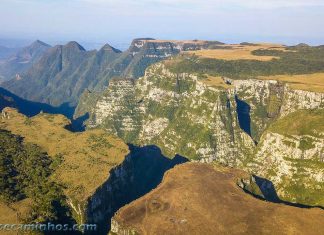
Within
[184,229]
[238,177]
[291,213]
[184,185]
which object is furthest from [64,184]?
[291,213]

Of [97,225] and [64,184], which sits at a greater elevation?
[64,184]

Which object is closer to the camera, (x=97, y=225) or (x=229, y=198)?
(x=229, y=198)

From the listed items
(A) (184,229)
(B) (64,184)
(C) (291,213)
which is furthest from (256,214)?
(B) (64,184)

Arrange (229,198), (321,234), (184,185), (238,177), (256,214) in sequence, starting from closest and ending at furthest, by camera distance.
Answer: (321,234) < (256,214) < (229,198) < (184,185) < (238,177)

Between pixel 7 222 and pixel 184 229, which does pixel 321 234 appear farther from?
pixel 7 222

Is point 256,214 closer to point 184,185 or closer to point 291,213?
point 291,213

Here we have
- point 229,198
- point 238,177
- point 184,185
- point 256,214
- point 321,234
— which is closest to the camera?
point 321,234
